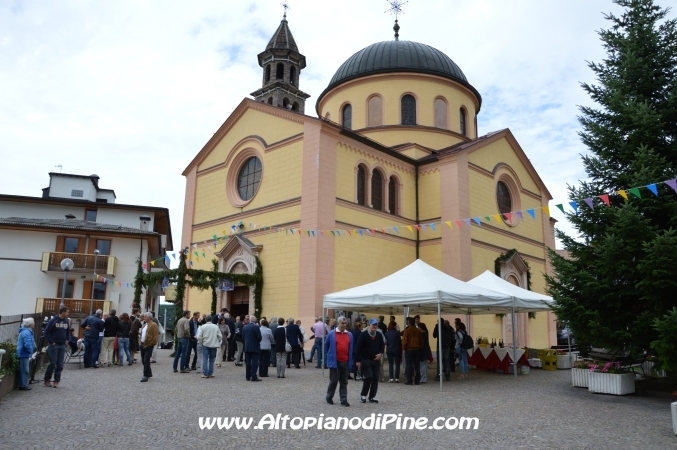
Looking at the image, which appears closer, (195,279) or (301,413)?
(301,413)

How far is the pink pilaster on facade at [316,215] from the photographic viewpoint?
62.2 ft

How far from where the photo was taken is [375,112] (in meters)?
27.4

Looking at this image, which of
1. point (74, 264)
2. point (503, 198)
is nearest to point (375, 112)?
point (503, 198)

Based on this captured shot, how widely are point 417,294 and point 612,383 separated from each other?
4.50m

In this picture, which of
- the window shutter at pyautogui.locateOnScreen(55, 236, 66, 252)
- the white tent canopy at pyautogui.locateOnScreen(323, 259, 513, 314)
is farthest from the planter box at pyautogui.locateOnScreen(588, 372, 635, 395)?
the window shutter at pyautogui.locateOnScreen(55, 236, 66, 252)

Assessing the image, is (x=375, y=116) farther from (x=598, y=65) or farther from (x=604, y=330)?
(x=604, y=330)

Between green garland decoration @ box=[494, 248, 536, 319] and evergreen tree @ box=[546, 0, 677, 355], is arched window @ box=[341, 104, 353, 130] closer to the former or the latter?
green garland decoration @ box=[494, 248, 536, 319]

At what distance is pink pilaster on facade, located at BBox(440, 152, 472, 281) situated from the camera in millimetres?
22016

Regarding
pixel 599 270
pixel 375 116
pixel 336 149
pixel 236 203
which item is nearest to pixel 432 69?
pixel 375 116

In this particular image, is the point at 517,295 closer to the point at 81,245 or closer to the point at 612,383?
the point at 612,383

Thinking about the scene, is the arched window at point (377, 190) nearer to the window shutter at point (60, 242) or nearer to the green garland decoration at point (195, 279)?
the green garland decoration at point (195, 279)

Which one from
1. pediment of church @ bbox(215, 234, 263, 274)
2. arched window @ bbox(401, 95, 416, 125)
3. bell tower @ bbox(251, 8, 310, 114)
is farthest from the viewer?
bell tower @ bbox(251, 8, 310, 114)

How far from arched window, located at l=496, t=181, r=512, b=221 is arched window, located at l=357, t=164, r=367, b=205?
24.7 feet

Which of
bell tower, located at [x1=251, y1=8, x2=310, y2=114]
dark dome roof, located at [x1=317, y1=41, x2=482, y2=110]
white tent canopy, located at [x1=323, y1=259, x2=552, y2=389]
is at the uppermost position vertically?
bell tower, located at [x1=251, y1=8, x2=310, y2=114]
